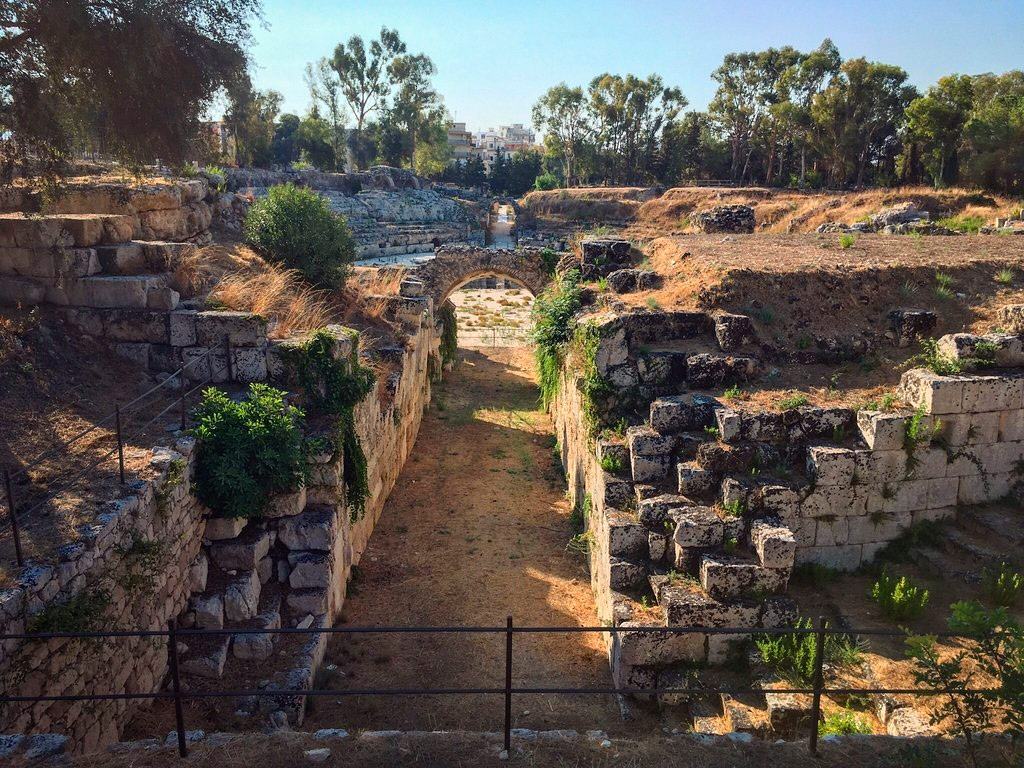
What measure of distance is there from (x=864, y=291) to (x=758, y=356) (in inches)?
92.4

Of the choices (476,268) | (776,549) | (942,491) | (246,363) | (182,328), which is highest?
(476,268)

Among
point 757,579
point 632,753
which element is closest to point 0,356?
point 632,753

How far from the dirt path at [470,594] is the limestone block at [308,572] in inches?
31.7

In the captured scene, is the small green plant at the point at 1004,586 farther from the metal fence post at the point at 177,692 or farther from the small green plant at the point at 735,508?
the metal fence post at the point at 177,692

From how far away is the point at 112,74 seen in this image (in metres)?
10.3

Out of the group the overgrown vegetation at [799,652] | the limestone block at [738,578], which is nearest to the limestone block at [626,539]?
the limestone block at [738,578]

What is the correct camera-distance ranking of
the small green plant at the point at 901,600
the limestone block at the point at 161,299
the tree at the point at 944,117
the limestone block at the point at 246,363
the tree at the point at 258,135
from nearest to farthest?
the small green plant at the point at 901,600 → the limestone block at the point at 246,363 → the limestone block at the point at 161,299 → the tree at the point at 944,117 → the tree at the point at 258,135

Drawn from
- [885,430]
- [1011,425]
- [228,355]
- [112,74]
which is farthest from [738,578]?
[112,74]

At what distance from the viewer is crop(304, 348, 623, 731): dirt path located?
746cm

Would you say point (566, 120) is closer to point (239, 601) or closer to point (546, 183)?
point (546, 183)

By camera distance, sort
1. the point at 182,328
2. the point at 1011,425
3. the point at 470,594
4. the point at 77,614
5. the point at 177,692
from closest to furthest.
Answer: the point at 177,692
the point at 77,614
the point at 1011,425
the point at 470,594
the point at 182,328

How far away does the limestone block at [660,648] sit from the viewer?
24.6ft

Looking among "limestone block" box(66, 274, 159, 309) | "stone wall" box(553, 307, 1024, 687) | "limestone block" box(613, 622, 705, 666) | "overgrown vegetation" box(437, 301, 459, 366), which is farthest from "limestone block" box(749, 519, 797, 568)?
"overgrown vegetation" box(437, 301, 459, 366)

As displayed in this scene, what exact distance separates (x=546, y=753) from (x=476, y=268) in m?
16.3
